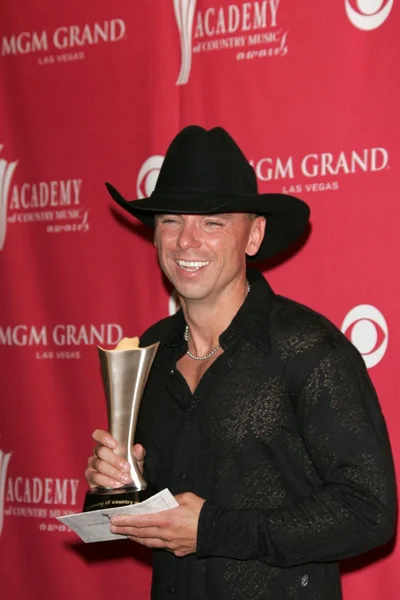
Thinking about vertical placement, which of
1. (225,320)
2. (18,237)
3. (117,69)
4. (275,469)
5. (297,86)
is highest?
(117,69)

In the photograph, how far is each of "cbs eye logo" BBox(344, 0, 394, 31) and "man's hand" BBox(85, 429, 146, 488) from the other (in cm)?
142

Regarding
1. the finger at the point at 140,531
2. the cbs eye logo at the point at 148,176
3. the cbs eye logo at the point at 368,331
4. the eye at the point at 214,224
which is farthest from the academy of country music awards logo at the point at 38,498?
the eye at the point at 214,224

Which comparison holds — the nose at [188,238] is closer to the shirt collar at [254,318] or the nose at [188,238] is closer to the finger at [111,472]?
the shirt collar at [254,318]

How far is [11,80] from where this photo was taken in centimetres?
315

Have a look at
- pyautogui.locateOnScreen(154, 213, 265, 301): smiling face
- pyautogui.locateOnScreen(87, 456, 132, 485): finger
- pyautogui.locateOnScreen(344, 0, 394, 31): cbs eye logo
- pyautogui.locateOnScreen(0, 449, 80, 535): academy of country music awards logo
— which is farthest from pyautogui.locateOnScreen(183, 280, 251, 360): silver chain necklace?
pyautogui.locateOnScreen(0, 449, 80, 535): academy of country music awards logo

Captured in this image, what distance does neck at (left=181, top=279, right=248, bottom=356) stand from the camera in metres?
2.05

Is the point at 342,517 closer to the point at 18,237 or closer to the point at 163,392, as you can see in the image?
the point at 163,392

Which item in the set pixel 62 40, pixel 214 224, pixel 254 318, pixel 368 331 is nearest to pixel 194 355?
pixel 254 318

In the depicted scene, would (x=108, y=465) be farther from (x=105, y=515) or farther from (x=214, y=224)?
(x=214, y=224)

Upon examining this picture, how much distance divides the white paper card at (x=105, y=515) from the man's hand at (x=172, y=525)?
0.04 feet

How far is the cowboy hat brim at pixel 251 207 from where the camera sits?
1.93 meters

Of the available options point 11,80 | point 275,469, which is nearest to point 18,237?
point 11,80

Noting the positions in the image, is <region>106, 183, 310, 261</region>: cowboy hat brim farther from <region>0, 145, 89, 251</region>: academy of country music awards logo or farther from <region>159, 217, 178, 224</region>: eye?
<region>0, 145, 89, 251</region>: academy of country music awards logo

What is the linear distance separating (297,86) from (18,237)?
1172 mm
